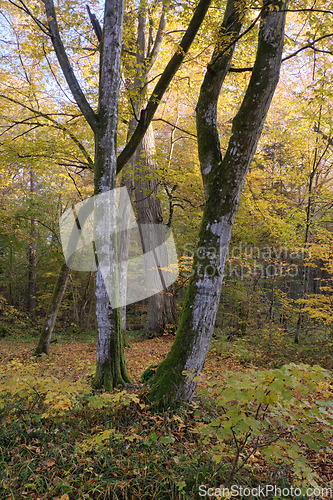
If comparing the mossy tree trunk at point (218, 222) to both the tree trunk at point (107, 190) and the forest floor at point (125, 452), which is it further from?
the tree trunk at point (107, 190)

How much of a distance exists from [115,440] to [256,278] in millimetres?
7480

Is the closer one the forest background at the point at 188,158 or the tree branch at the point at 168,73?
the tree branch at the point at 168,73

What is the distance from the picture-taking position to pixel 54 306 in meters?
6.84

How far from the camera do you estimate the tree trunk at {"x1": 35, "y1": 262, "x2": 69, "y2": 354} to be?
6629 mm

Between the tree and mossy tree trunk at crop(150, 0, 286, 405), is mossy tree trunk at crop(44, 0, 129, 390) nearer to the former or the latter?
the tree

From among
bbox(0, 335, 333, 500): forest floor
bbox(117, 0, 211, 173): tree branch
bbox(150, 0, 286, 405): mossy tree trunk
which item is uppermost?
bbox(117, 0, 211, 173): tree branch

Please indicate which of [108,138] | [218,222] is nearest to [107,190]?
[108,138]

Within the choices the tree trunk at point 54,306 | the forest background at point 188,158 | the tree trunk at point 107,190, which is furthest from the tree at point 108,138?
the tree trunk at point 54,306

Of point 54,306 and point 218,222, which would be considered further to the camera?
point 54,306

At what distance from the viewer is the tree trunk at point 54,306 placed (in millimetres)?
6629

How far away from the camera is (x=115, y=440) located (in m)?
2.67

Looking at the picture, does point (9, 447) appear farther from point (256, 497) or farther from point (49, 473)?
point (256, 497)

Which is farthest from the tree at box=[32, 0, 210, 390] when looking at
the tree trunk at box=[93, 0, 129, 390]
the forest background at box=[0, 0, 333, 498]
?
the forest background at box=[0, 0, 333, 498]

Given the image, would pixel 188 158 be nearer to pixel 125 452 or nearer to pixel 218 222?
pixel 218 222
